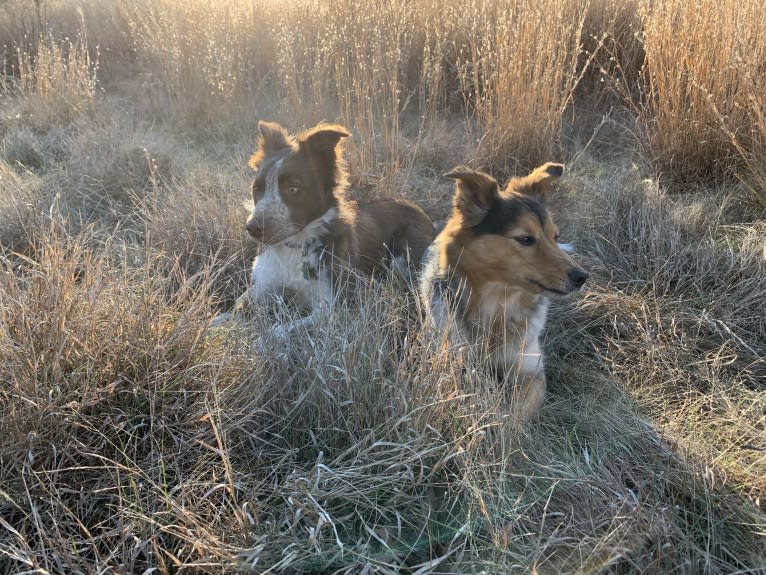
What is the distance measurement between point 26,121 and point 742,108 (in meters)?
7.49

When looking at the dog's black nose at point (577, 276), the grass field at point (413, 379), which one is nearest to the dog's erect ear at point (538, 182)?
the dog's black nose at point (577, 276)

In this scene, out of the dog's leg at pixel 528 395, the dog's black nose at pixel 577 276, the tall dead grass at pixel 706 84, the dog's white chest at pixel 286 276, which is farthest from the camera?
the tall dead grass at pixel 706 84

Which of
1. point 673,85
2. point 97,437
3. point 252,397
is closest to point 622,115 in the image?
point 673,85

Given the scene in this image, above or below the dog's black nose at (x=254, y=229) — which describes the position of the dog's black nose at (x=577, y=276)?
above

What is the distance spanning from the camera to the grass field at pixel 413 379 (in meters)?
1.89

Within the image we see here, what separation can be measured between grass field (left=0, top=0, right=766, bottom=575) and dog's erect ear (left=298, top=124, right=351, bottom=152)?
1.00 metres

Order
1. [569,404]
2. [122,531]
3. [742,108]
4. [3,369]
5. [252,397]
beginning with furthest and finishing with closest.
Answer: [742,108]
[569,404]
[252,397]
[3,369]
[122,531]

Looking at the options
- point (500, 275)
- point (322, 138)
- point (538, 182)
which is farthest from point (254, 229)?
point (538, 182)

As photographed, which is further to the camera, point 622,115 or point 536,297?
point 622,115

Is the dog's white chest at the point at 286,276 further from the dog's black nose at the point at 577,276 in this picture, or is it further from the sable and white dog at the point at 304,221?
the dog's black nose at the point at 577,276

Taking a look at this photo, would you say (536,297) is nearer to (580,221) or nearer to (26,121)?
(580,221)

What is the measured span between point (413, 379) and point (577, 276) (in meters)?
1.12

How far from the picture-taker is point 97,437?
205cm

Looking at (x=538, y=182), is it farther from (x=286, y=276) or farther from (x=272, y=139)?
(x=272, y=139)
